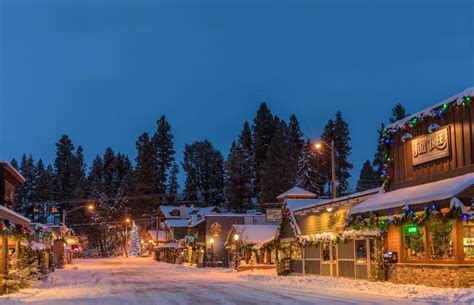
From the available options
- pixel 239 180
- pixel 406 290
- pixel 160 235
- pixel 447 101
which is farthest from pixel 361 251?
pixel 160 235

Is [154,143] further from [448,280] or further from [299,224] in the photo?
[448,280]

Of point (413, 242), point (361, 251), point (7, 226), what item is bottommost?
point (361, 251)

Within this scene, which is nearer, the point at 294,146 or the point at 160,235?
the point at 294,146

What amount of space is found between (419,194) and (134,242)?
104 meters

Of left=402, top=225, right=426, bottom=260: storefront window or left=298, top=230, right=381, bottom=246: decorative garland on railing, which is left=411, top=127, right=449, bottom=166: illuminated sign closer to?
left=402, top=225, right=426, bottom=260: storefront window

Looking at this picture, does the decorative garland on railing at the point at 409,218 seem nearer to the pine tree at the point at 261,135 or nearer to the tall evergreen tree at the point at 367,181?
the tall evergreen tree at the point at 367,181

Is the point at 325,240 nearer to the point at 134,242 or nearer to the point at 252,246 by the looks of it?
the point at 252,246

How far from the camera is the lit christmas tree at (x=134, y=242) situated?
389ft

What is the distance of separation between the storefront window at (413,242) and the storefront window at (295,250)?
13.3 meters

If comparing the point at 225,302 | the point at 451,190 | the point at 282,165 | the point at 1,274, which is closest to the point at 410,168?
the point at 451,190

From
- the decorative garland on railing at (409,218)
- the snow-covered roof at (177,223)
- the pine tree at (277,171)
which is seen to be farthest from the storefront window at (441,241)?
the snow-covered roof at (177,223)

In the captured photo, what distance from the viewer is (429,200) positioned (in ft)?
64.6

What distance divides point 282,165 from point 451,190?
221ft

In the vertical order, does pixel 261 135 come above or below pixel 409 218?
above
